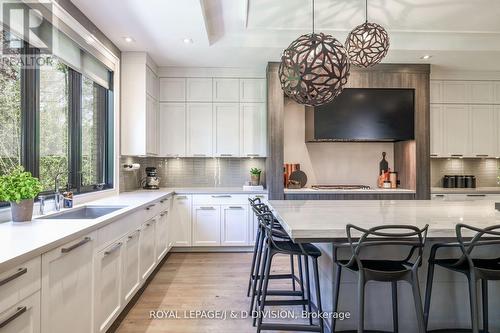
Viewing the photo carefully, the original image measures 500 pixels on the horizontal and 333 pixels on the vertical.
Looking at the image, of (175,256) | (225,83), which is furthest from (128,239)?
(225,83)

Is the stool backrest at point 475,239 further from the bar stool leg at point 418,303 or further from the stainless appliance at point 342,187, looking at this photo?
the stainless appliance at point 342,187

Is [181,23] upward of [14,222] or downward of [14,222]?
upward

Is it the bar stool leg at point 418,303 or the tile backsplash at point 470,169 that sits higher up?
the tile backsplash at point 470,169

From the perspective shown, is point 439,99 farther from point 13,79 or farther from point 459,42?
point 13,79

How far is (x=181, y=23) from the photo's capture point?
3.28 m

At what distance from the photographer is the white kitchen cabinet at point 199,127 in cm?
468

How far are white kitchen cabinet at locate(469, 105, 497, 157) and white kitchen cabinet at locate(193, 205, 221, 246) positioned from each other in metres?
3.99

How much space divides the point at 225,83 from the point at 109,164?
202 cm

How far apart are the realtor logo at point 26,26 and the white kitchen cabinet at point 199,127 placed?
7.40ft

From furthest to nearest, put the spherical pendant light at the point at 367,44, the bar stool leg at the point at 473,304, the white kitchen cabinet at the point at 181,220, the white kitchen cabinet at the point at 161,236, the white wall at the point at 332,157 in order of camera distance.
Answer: the white wall at the point at 332,157 < the white kitchen cabinet at the point at 181,220 < the white kitchen cabinet at the point at 161,236 < the spherical pendant light at the point at 367,44 < the bar stool leg at the point at 473,304

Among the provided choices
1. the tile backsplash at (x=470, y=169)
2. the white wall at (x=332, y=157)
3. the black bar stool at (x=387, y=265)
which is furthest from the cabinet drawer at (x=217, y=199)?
the tile backsplash at (x=470, y=169)

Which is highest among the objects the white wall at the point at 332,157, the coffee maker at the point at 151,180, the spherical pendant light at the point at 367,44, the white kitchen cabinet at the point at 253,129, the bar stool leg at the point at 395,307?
the spherical pendant light at the point at 367,44

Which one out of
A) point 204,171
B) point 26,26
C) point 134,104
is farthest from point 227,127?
point 26,26

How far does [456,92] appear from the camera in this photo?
476 cm
